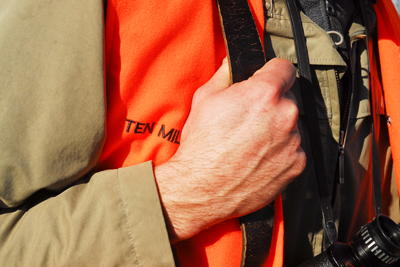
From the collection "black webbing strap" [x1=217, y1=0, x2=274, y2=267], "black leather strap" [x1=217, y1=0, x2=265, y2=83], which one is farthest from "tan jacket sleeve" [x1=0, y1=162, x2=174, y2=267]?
"black leather strap" [x1=217, y1=0, x2=265, y2=83]

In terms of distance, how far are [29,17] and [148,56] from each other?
0.28 meters

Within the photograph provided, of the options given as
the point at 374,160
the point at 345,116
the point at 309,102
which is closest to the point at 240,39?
the point at 309,102

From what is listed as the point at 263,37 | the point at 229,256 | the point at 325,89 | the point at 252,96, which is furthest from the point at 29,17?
the point at 325,89

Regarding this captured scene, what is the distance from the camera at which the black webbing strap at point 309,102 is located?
958 mm

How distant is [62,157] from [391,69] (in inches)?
59.0

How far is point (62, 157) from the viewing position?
62 centimetres

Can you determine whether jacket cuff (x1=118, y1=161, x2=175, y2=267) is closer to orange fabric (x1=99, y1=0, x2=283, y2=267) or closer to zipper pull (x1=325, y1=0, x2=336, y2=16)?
orange fabric (x1=99, y1=0, x2=283, y2=267)

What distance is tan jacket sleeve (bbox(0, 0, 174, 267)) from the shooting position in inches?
23.5

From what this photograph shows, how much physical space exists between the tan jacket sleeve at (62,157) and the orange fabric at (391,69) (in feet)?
4.15

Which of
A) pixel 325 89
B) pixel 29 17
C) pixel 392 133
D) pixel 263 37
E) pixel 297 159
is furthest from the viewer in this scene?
pixel 392 133

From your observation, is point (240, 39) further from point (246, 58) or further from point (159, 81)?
point (159, 81)

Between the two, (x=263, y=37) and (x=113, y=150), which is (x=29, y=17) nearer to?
(x=113, y=150)

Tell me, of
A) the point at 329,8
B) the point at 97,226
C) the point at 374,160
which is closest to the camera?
the point at 97,226

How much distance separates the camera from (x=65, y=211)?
628 mm
